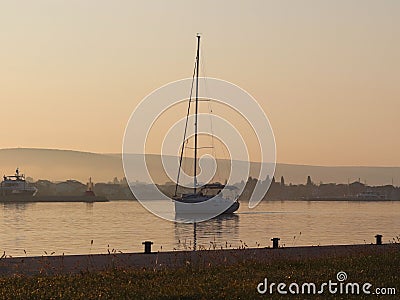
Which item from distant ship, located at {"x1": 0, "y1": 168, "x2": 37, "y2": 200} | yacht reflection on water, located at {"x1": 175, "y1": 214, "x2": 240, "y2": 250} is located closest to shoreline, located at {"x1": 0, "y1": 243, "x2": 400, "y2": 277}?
yacht reflection on water, located at {"x1": 175, "y1": 214, "x2": 240, "y2": 250}

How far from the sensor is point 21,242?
56.3 metres

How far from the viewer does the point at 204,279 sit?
16625 mm

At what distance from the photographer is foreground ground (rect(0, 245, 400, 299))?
1480 cm

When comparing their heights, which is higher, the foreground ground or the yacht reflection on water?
the foreground ground

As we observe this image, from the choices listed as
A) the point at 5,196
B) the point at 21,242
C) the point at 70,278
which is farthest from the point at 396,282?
the point at 5,196

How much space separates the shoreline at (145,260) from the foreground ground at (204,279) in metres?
0.79

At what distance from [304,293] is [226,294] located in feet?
5.51

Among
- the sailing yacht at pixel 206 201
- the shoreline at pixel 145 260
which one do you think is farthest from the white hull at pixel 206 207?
the shoreline at pixel 145 260

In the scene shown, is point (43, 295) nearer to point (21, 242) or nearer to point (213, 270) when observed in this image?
point (213, 270)

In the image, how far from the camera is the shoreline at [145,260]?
19.7 meters

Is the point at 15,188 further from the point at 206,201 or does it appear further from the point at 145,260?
the point at 145,260

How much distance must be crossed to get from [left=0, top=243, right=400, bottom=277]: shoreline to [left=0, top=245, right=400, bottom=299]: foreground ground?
79 centimetres

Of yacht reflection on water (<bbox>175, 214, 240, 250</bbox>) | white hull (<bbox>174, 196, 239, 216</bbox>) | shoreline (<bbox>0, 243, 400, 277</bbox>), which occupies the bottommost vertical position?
yacht reflection on water (<bbox>175, 214, 240, 250</bbox>)

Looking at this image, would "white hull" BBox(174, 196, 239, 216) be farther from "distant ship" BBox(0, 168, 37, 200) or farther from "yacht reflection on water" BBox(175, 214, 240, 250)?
"distant ship" BBox(0, 168, 37, 200)
